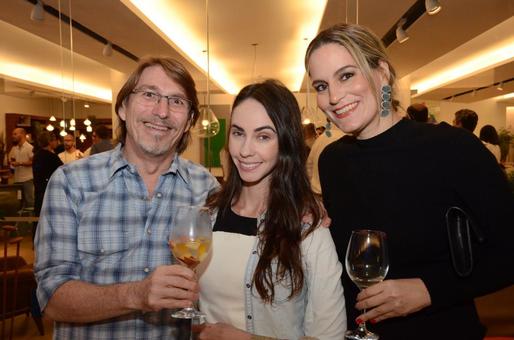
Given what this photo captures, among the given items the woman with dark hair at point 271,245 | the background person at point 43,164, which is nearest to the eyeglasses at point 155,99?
the woman with dark hair at point 271,245

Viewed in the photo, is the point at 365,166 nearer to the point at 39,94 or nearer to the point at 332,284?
the point at 332,284

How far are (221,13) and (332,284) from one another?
18.4 ft

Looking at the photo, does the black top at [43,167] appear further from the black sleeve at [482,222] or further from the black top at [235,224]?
the black sleeve at [482,222]

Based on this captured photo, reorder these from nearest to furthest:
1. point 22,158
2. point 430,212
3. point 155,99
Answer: point 430,212, point 155,99, point 22,158

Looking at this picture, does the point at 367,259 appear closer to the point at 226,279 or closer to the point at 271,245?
the point at 271,245

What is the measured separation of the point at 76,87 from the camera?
12.6 meters

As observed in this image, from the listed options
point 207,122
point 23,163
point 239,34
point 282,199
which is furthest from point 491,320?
point 23,163

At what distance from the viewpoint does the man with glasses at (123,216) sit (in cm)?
152

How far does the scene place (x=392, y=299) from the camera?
4.54 feet

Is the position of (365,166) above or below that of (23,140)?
below

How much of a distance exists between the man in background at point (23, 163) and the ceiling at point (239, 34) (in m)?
1.54

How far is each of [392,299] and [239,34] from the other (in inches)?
270

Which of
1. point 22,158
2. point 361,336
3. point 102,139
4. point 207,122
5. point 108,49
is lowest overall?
point 361,336

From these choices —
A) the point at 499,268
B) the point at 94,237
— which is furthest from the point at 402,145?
the point at 94,237
